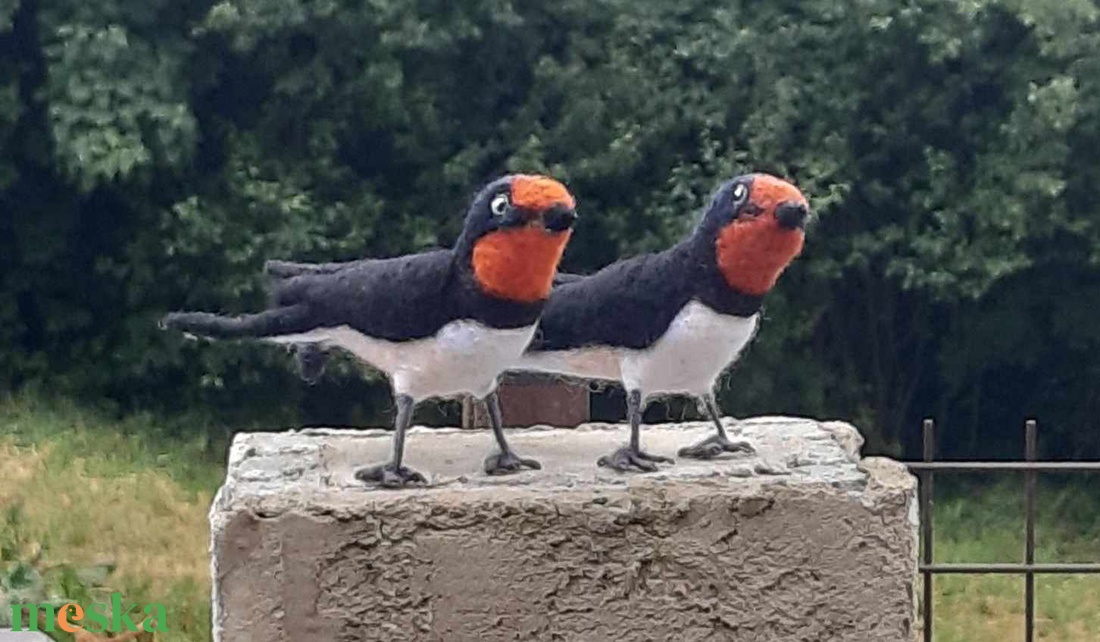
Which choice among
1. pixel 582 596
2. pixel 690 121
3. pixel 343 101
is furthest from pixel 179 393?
pixel 582 596

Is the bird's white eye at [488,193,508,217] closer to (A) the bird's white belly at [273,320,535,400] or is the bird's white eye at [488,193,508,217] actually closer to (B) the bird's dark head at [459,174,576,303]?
(B) the bird's dark head at [459,174,576,303]

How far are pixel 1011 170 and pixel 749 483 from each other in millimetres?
4462

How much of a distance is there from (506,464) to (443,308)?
8.8 inches

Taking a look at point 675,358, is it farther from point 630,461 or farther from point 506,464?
point 506,464

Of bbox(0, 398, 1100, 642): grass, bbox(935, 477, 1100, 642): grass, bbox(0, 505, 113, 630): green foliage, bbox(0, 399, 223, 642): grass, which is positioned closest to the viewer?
bbox(0, 505, 113, 630): green foliage

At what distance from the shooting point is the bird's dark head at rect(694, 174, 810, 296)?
5.97 feet

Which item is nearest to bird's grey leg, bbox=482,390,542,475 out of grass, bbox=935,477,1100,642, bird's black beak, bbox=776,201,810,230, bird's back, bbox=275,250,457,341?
bird's back, bbox=275,250,457,341

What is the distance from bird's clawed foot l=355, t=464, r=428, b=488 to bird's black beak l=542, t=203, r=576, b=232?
0.34 m

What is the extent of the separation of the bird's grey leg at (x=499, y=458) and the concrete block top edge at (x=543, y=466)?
0.6 inches

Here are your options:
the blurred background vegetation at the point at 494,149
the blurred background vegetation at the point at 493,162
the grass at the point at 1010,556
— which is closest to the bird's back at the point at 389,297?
the grass at the point at 1010,556

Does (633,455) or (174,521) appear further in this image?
(174,521)

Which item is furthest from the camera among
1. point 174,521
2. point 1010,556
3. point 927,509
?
point 1010,556

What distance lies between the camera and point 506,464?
1888mm

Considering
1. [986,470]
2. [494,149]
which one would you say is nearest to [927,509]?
[986,470]
